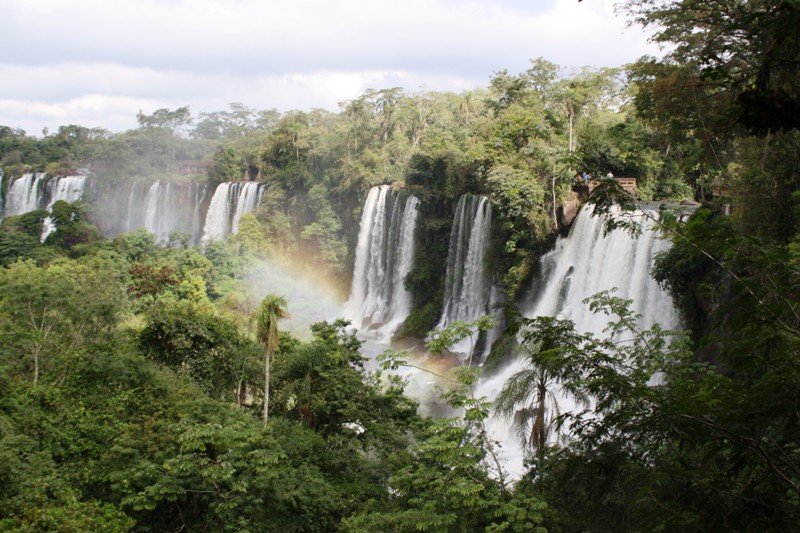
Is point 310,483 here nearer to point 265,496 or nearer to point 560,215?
point 265,496

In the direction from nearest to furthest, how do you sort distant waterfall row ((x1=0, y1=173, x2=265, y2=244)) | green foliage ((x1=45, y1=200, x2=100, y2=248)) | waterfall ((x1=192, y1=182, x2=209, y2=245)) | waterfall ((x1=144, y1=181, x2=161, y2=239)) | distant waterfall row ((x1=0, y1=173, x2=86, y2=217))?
1. green foliage ((x1=45, y1=200, x2=100, y2=248))
2. distant waterfall row ((x1=0, y1=173, x2=265, y2=244))
3. waterfall ((x1=192, y1=182, x2=209, y2=245))
4. waterfall ((x1=144, y1=181, x2=161, y2=239))
5. distant waterfall row ((x1=0, y1=173, x2=86, y2=217))

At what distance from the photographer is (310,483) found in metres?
11.2

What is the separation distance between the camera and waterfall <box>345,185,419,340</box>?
30.4 meters

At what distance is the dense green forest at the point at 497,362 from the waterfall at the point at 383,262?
1.06 m

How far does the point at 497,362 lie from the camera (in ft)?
68.2

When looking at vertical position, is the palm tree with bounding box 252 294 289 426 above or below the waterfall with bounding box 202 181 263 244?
below

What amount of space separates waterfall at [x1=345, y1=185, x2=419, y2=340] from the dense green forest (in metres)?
1.06

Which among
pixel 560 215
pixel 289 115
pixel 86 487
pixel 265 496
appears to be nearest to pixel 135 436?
pixel 86 487

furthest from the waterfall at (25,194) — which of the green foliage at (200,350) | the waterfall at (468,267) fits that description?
the green foliage at (200,350)

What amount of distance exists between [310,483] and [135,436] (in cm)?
310

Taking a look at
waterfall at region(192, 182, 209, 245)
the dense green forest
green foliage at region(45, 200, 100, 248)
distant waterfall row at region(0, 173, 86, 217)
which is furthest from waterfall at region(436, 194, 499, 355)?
distant waterfall row at region(0, 173, 86, 217)

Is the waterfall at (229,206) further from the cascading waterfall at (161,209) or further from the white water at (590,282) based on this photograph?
the white water at (590,282)

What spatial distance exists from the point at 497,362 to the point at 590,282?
4.18 meters

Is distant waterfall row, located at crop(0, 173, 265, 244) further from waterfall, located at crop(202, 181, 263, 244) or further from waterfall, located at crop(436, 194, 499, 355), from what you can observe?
waterfall, located at crop(436, 194, 499, 355)
